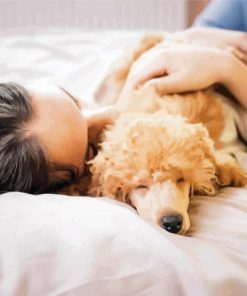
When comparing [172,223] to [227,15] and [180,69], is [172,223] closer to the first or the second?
[180,69]

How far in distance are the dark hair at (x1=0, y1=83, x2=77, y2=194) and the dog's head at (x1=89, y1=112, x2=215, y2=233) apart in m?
0.10

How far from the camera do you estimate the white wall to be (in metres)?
2.88

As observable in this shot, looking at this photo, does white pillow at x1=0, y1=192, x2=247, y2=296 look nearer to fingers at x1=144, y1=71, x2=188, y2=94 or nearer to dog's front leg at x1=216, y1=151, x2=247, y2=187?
dog's front leg at x1=216, y1=151, x2=247, y2=187

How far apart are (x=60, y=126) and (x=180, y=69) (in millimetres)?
420

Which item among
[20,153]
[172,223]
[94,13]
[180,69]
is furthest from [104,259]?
[94,13]

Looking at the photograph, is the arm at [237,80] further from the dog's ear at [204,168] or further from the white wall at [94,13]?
the white wall at [94,13]

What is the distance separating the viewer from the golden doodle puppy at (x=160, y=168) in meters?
0.88

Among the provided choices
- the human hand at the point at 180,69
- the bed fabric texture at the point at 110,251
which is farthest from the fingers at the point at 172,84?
the bed fabric texture at the point at 110,251

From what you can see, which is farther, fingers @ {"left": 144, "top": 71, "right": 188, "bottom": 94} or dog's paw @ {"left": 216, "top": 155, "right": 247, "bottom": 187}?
fingers @ {"left": 144, "top": 71, "right": 188, "bottom": 94}

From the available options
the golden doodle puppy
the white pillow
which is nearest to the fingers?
the golden doodle puppy

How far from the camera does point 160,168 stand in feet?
2.95

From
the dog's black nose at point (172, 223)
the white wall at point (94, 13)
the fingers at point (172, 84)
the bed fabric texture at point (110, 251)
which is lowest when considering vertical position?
the white wall at point (94, 13)

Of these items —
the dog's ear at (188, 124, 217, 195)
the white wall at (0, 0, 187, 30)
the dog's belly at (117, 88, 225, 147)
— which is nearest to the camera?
the dog's ear at (188, 124, 217, 195)

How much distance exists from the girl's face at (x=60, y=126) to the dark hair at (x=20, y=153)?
2 centimetres
